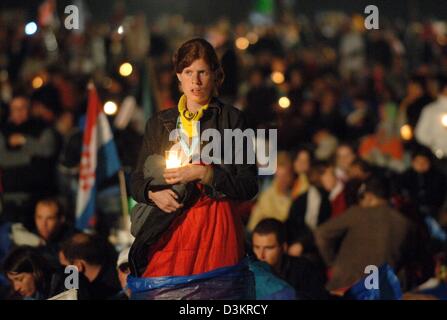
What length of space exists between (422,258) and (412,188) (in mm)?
2684

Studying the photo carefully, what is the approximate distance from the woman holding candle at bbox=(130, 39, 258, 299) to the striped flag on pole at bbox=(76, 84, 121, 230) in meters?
4.51

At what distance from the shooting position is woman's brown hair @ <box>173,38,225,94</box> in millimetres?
6020

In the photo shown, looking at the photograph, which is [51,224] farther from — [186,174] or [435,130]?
[435,130]

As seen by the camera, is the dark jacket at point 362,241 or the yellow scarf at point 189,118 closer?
the yellow scarf at point 189,118

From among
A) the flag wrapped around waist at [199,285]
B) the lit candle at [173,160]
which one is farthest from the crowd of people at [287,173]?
the lit candle at [173,160]

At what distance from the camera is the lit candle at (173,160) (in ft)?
19.2

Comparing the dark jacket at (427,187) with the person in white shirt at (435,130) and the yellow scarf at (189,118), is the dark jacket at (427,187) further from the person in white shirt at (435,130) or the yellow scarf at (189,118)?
the yellow scarf at (189,118)

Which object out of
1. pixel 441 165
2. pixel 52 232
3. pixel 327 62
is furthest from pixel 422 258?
pixel 327 62

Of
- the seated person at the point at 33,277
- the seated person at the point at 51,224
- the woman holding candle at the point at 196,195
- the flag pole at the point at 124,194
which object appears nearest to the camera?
the woman holding candle at the point at 196,195

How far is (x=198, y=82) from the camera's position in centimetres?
600

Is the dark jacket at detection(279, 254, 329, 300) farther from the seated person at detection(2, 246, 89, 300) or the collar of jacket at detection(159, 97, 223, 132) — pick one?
the collar of jacket at detection(159, 97, 223, 132)

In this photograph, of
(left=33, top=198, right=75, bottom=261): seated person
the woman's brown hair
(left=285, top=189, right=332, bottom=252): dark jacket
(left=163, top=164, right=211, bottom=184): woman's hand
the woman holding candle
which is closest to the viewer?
(left=163, top=164, right=211, bottom=184): woman's hand

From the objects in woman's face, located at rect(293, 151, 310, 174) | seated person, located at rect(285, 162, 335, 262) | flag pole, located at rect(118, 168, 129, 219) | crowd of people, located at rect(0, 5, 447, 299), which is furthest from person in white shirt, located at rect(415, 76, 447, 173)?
flag pole, located at rect(118, 168, 129, 219)

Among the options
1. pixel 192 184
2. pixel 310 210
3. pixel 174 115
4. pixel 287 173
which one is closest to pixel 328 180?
pixel 287 173
